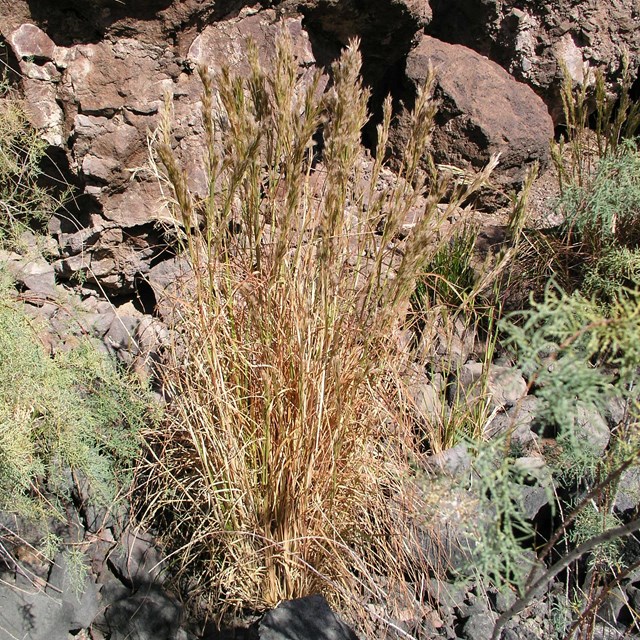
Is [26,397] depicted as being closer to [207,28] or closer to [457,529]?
[457,529]

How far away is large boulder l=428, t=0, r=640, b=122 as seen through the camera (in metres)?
4.48

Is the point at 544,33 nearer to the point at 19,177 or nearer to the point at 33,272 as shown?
the point at 19,177

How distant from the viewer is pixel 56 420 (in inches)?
100

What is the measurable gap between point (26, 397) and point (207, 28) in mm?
1969

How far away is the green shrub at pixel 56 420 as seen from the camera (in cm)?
246

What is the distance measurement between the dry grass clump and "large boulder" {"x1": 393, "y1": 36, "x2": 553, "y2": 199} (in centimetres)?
175

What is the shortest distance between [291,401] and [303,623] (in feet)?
2.25

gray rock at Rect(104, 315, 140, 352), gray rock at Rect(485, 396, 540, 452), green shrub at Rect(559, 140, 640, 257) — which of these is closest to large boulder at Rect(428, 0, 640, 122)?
green shrub at Rect(559, 140, 640, 257)

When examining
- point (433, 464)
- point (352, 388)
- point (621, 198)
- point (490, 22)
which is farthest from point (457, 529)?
point (490, 22)

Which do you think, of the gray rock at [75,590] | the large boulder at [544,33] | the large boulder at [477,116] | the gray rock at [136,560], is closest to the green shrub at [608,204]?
the large boulder at [477,116]

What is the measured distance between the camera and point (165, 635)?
2.47 meters

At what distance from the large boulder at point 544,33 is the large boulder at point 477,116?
0.29m

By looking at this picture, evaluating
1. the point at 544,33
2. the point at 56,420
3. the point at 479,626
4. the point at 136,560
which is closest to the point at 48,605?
the point at 136,560

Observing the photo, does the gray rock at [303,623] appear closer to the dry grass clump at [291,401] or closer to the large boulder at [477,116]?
the dry grass clump at [291,401]
